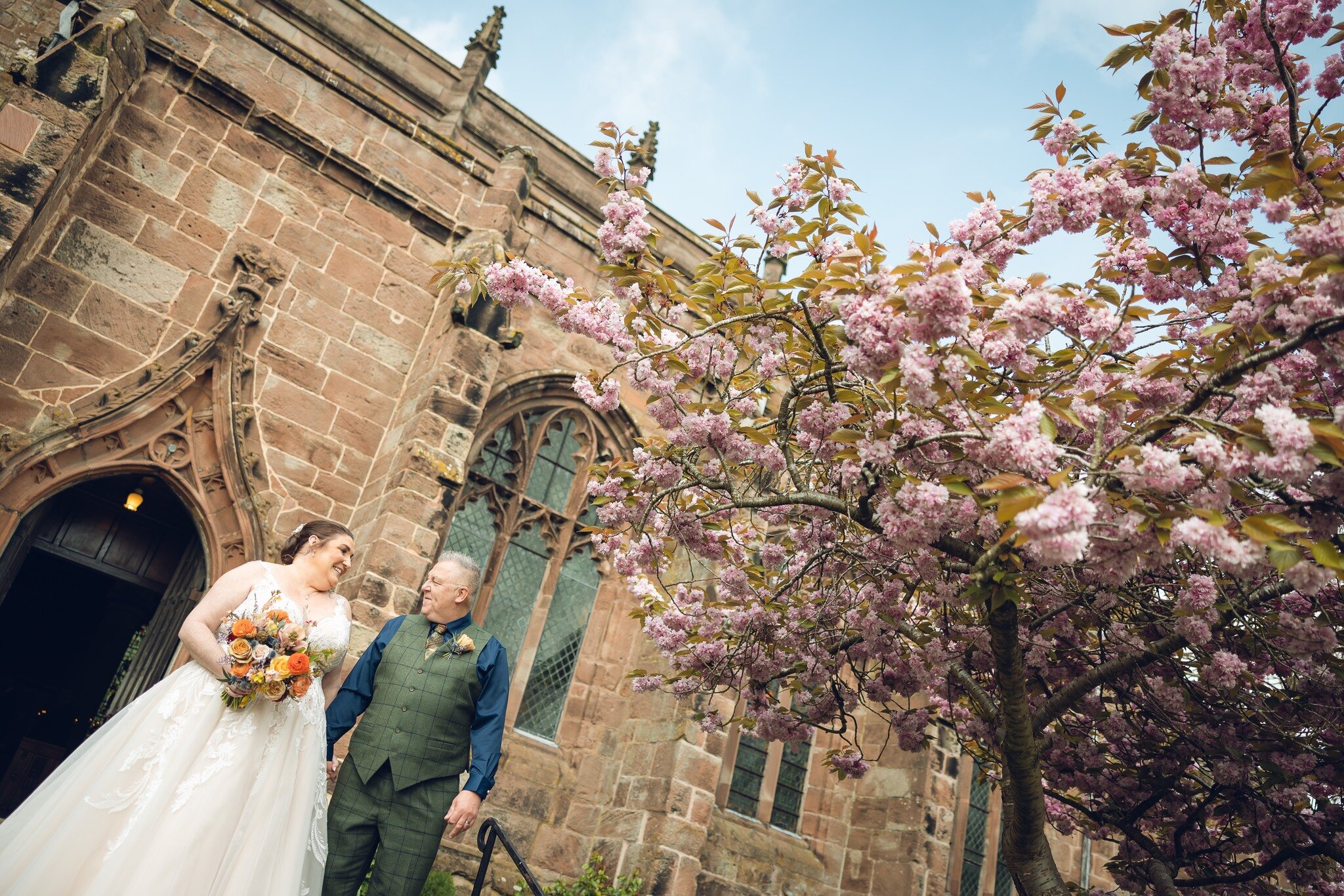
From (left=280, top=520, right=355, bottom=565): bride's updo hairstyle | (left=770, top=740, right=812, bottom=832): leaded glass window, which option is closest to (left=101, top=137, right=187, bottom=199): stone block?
(left=280, top=520, right=355, bottom=565): bride's updo hairstyle

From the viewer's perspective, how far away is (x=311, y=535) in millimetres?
3873

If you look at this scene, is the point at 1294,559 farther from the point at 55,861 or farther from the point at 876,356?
the point at 55,861

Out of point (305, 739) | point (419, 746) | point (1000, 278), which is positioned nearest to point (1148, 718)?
point (1000, 278)

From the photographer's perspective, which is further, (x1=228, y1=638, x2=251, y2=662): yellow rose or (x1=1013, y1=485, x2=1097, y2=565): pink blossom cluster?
(x1=228, y1=638, x2=251, y2=662): yellow rose

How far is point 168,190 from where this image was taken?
677cm

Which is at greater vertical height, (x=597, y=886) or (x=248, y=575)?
(x=248, y=575)

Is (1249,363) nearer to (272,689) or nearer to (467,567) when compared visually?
(467,567)

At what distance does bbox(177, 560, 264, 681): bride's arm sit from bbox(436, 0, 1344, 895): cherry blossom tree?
76.4 inches

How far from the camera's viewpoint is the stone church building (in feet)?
19.7

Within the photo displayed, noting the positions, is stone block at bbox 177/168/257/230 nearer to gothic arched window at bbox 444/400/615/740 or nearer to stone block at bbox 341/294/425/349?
stone block at bbox 341/294/425/349

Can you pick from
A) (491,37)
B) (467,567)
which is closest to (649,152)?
(491,37)

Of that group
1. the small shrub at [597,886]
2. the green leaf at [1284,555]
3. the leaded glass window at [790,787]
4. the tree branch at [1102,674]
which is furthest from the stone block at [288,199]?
the green leaf at [1284,555]

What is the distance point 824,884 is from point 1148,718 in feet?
15.6

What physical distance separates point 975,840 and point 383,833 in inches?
365
